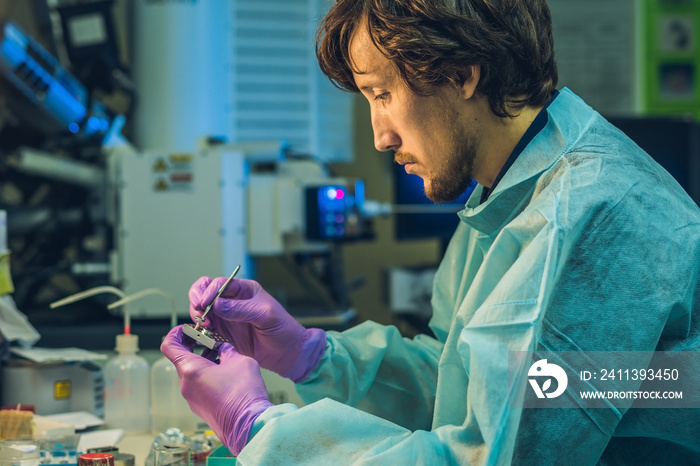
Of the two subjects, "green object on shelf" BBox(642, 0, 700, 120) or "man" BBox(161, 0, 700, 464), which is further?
"green object on shelf" BBox(642, 0, 700, 120)

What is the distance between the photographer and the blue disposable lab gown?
29.1 inches

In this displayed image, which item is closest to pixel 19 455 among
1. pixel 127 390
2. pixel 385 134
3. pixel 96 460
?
pixel 96 460

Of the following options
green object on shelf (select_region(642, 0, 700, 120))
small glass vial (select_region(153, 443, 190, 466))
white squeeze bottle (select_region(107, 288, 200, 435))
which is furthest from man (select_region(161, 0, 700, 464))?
green object on shelf (select_region(642, 0, 700, 120))

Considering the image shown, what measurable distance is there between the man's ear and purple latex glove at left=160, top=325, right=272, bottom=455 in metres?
0.48

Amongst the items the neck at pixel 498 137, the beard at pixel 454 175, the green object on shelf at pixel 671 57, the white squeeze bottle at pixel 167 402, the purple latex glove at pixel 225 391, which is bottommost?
the white squeeze bottle at pixel 167 402

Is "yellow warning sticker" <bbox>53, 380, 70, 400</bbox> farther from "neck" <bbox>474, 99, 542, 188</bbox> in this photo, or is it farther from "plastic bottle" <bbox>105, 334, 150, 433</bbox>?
"neck" <bbox>474, 99, 542, 188</bbox>

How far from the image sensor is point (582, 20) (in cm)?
369

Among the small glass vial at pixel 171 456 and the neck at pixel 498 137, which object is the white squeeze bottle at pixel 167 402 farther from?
the neck at pixel 498 137

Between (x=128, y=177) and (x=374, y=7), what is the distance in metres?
1.39

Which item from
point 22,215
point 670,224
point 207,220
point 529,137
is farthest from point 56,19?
point 670,224

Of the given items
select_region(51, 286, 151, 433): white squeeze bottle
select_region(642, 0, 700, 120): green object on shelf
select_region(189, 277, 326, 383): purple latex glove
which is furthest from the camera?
select_region(642, 0, 700, 120): green object on shelf

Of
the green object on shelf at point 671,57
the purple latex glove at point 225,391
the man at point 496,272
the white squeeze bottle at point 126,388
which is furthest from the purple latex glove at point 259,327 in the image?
the green object on shelf at point 671,57

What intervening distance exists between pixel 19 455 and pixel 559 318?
792mm

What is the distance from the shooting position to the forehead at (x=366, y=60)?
1.00 metres
